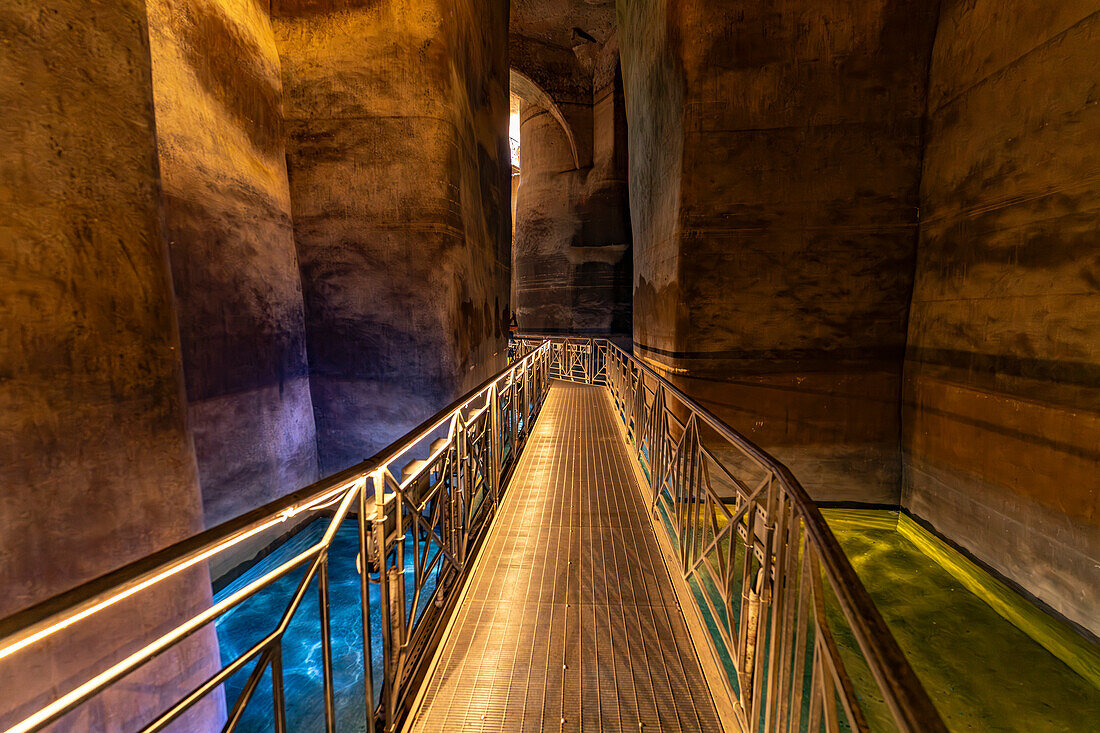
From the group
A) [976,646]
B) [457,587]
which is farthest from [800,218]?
[457,587]

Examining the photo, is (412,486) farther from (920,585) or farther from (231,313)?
(920,585)

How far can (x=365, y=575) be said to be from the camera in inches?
68.2

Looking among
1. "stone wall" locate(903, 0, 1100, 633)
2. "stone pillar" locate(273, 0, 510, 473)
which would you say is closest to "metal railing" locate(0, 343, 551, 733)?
"stone pillar" locate(273, 0, 510, 473)

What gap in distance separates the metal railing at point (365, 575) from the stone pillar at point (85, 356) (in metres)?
0.26

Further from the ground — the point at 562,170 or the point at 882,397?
the point at 562,170

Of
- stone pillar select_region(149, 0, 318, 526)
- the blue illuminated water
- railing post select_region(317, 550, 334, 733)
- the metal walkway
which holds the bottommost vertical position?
the blue illuminated water

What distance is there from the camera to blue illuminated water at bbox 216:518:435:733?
A: 405 centimetres

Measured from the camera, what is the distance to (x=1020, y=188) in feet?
14.4

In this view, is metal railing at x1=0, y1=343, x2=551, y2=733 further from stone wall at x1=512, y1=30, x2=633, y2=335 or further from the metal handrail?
stone wall at x1=512, y1=30, x2=633, y2=335

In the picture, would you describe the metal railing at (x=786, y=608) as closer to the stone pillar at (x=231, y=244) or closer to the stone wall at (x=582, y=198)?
the stone pillar at (x=231, y=244)

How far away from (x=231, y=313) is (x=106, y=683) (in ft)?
18.0

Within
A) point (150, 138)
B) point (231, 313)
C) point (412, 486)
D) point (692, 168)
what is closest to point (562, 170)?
point (692, 168)

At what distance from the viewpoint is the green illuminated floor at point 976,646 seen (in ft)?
11.8

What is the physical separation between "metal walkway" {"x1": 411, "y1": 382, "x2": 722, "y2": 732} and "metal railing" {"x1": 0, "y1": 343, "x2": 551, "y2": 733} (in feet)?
0.69
